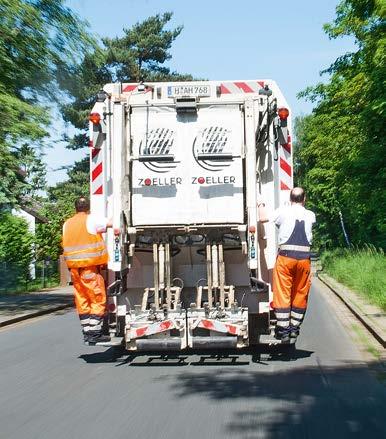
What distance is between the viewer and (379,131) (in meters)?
21.0

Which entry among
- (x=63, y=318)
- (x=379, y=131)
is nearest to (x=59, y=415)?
(x=63, y=318)

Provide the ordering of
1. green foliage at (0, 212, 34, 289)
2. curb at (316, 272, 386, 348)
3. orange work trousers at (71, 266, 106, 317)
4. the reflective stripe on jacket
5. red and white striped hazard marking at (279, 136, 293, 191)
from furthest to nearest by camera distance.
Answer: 1. green foliage at (0, 212, 34, 289)
2. curb at (316, 272, 386, 348)
3. red and white striped hazard marking at (279, 136, 293, 191)
4. orange work trousers at (71, 266, 106, 317)
5. the reflective stripe on jacket

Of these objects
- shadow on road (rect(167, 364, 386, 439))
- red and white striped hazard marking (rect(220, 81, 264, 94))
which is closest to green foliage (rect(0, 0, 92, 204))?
red and white striped hazard marking (rect(220, 81, 264, 94))

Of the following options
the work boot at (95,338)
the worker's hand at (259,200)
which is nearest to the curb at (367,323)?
the worker's hand at (259,200)

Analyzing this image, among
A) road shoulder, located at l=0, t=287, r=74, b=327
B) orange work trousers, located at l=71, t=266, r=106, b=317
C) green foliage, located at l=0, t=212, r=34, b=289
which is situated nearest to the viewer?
orange work trousers, located at l=71, t=266, r=106, b=317

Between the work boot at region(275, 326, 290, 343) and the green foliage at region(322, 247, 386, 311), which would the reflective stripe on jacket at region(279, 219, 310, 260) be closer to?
the work boot at region(275, 326, 290, 343)

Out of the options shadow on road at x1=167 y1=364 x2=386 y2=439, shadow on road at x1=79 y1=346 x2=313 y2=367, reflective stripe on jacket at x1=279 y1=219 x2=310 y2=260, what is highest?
reflective stripe on jacket at x1=279 y1=219 x2=310 y2=260

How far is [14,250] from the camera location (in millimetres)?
27406

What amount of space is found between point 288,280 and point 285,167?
145 centimetres

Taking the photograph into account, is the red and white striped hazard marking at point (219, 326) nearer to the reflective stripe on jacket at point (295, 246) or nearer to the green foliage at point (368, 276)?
the reflective stripe on jacket at point (295, 246)

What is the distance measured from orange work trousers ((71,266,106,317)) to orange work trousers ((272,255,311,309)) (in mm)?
2097

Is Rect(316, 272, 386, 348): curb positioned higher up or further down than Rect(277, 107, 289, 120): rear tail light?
further down

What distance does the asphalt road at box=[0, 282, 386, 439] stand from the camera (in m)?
5.92

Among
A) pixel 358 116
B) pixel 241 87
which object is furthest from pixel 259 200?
pixel 358 116
